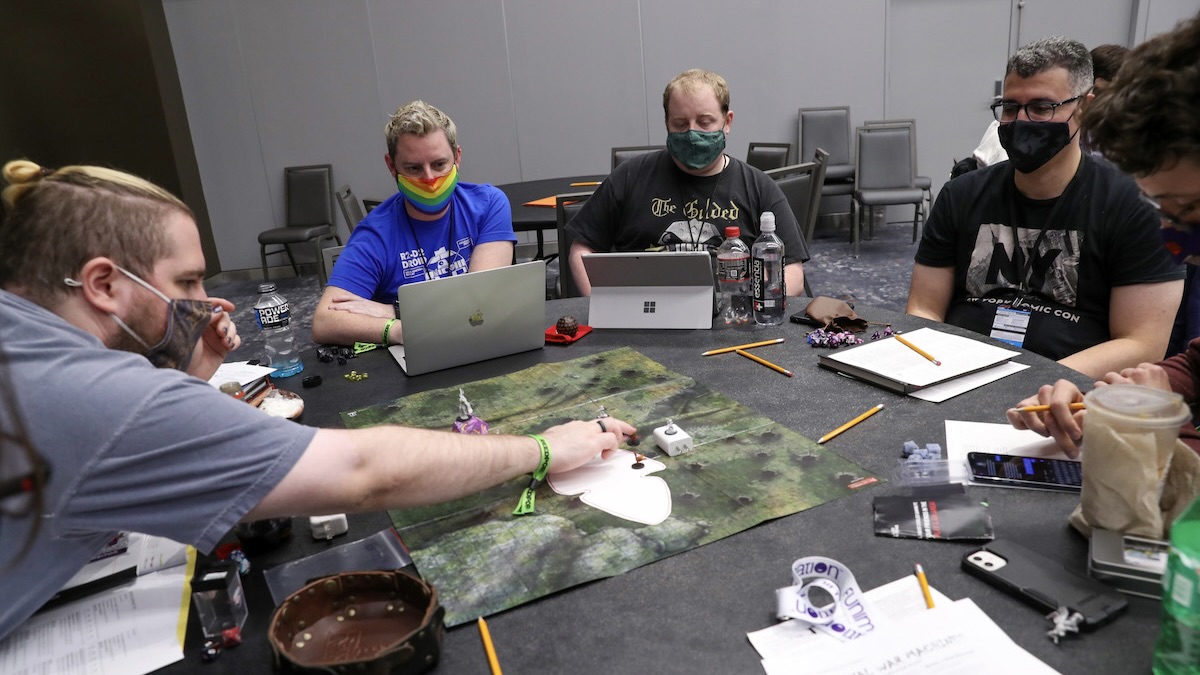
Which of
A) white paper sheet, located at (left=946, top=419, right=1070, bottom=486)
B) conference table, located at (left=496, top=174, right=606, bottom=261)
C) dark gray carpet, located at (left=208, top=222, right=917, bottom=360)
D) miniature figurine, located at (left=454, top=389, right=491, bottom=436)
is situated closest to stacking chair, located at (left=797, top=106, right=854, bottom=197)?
dark gray carpet, located at (left=208, top=222, right=917, bottom=360)

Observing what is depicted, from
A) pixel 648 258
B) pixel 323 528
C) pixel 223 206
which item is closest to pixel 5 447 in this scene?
pixel 323 528

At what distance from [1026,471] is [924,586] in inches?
14.4

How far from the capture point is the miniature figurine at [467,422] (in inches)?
57.3

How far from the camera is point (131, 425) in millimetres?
908

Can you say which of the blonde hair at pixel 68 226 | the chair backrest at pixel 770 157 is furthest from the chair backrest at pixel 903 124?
the blonde hair at pixel 68 226

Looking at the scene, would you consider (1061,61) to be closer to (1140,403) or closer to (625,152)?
(1140,403)

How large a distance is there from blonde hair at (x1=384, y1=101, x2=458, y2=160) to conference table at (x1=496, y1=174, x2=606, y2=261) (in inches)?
32.3

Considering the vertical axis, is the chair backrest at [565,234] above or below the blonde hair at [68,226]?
below

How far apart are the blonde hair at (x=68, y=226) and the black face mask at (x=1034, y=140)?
199cm

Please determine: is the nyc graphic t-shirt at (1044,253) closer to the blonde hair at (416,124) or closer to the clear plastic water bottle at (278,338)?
the blonde hair at (416,124)

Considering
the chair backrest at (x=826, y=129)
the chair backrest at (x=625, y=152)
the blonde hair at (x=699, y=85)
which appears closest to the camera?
the blonde hair at (x=699, y=85)

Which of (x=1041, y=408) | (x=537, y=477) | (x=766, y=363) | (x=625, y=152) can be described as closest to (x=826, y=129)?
(x=625, y=152)

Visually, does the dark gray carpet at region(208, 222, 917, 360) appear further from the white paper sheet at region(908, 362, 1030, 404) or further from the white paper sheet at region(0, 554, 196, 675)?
the white paper sheet at region(0, 554, 196, 675)

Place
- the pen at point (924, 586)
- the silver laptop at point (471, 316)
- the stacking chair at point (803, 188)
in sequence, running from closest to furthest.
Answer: the pen at point (924, 586)
the silver laptop at point (471, 316)
the stacking chair at point (803, 188)
